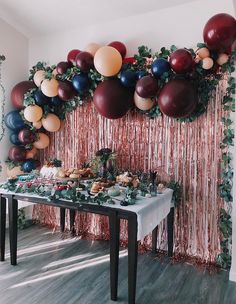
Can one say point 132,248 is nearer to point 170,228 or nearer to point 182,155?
point 170,228

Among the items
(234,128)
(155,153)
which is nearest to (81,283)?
(155,153)

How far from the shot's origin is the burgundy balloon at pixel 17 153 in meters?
3.62

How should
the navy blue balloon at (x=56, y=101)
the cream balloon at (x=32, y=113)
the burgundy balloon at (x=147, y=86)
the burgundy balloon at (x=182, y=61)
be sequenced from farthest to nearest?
the navy blue balloon at (x=56, y=101) < the cream balloon at (x=32, y=113) < the burgundy balloon at (x=147, y=86) < the burgundy balloon at (x=182, y=61)

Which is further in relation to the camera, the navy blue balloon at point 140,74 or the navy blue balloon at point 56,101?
the navy blue balloon at point 56,101

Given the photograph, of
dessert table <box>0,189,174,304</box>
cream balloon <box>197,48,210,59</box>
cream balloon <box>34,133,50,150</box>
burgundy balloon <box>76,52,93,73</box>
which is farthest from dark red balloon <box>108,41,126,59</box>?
dessert table <box>0,189,174,304</box>

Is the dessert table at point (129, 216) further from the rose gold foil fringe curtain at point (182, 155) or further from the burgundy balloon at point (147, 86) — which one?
the burgundy balloon at point (147, 86)

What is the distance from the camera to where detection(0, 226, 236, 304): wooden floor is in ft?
7.57

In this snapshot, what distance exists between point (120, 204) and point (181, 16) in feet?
6.88

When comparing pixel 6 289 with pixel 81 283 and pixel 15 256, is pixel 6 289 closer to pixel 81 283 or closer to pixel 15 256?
pixel 15 256

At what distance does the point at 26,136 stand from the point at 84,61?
122cm

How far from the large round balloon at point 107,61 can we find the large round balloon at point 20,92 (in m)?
1.28

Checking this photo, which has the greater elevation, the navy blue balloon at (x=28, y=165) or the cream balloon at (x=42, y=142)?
the cream balloon at (x=42, y=142)

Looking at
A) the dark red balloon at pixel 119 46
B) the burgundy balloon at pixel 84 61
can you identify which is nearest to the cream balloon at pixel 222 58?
the dark red balloon at pixel 119 46

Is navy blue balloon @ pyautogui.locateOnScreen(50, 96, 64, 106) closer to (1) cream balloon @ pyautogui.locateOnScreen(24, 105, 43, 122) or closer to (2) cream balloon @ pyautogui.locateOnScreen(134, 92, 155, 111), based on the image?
(1) cream balloon @ pyautogui.locateOnScreen(24, 105, 43, 122)
